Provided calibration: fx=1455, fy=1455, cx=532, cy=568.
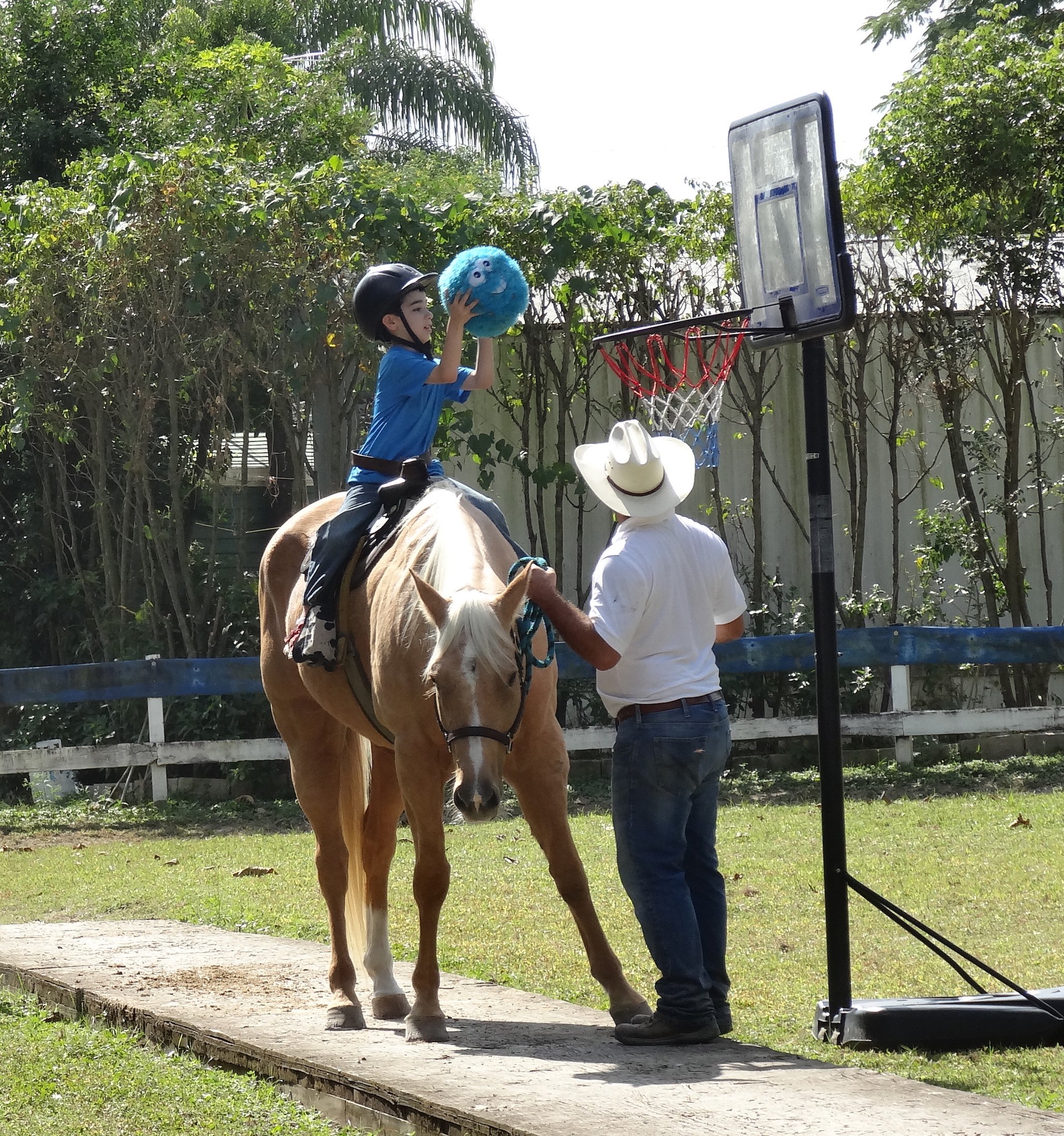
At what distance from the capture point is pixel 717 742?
4.73m

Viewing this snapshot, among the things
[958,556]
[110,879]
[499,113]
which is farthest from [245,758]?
[499,113]

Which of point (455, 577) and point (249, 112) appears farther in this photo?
point (249, 112)

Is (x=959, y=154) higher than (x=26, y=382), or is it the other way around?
(x=959, y=154)

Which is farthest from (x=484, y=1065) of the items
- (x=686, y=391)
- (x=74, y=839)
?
(x=74, y=839)

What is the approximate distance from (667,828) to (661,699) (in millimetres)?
411

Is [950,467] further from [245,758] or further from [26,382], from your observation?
[26,382]

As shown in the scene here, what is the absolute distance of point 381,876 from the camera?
5.79 m

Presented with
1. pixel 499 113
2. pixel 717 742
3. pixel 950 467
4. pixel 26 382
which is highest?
pixel 499 113

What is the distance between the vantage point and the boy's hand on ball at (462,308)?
5707 millimetres

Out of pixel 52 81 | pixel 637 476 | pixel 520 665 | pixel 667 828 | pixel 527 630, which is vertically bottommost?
pixel 667 828

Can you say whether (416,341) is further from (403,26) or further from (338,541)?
(403,26)

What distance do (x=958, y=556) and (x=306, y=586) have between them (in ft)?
30.3

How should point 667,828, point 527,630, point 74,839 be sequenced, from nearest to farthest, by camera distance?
point 527,630, point 667,828, point 74,839

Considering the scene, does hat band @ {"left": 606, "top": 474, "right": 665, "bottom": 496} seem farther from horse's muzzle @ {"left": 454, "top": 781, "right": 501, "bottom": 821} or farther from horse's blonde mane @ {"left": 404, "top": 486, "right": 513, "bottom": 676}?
horse's muzzle @ {"left": 454, "top": 781, "right": 501, "bottom": 821}
